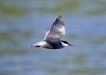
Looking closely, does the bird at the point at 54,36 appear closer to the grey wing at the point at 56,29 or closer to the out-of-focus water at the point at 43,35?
the grey wing at the point at 56,29

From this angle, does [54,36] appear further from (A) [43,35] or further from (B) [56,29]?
(A) [43,35]

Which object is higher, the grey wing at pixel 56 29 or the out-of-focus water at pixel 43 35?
the out-of-focus water at pixel 43 35

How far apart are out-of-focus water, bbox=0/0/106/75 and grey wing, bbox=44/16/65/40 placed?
8.39m

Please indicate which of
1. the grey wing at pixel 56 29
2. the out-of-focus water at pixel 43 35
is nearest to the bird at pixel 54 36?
the grey wing at pixel 56 29

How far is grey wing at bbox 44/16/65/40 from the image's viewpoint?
294 inches

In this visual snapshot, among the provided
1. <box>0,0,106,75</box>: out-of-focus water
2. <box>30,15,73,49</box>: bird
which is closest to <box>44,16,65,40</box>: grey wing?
<box>30,15,73,49</box>: bird

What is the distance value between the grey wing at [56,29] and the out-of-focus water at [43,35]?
839 cm

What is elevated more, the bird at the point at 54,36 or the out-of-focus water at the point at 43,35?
the out-of-focus water at the point at 43,35

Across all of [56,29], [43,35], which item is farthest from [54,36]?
[43,35]

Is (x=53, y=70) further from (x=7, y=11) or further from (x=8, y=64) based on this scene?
(x=7, y=11)

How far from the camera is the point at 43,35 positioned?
1959 centimetres

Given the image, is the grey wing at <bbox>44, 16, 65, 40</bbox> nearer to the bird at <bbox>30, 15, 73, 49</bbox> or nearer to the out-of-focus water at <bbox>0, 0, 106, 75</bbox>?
the bird at <bbox>30, 15, 73, 49</bbox>

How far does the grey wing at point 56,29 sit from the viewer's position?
7.47 m

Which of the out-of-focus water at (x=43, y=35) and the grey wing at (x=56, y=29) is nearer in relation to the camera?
the grey wing at (x=56, y=29)
